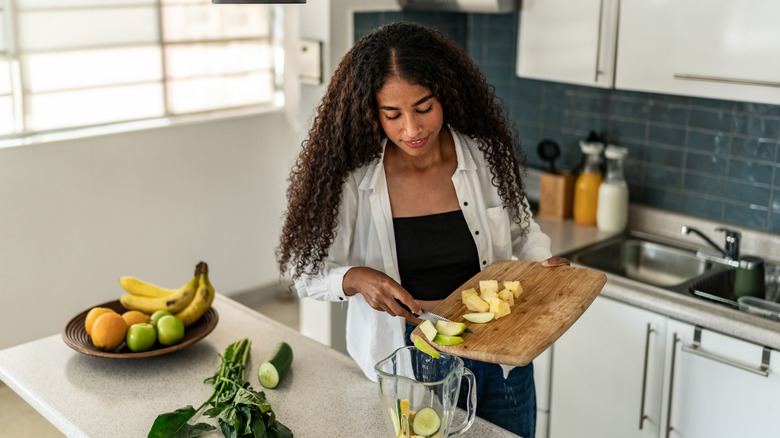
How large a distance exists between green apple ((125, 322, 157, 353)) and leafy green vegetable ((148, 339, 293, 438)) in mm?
268

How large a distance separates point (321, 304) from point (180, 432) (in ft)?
5.76

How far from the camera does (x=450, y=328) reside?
1554mm

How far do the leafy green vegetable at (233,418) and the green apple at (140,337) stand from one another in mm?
268

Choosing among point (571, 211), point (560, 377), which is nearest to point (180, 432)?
point (560, 377)

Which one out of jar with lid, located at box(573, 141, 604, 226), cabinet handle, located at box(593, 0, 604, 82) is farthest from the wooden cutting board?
jar with lid, located at box(573, 141, 604, 226)

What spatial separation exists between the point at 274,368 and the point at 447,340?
444 millimetres

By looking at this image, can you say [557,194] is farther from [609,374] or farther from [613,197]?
[609,374]

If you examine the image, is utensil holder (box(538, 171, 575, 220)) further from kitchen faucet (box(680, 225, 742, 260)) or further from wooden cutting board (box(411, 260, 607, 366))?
wooden cutting board (box(411, 260, 607, 366))

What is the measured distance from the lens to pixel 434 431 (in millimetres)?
1403

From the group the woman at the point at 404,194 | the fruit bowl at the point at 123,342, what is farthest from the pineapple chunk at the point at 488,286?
the fruit bowl at the point at 123,342

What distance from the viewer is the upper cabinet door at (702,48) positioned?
2227 millimetres

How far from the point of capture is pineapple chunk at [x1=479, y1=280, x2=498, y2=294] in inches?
67.3

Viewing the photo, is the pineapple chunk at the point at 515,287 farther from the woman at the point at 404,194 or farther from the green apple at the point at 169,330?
the green apple at the point at 169,330

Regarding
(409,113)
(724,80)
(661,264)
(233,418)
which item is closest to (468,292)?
(409,113)
